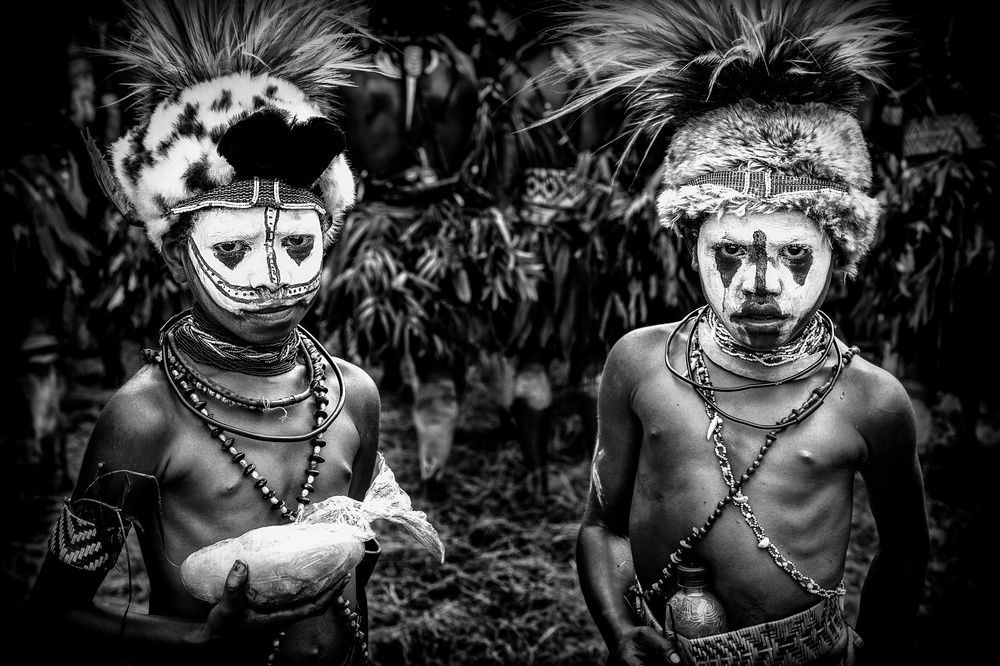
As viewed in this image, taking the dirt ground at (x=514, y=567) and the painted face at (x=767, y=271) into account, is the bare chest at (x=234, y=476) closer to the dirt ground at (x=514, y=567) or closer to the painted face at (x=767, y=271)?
the painted face at (x=767, y=271)

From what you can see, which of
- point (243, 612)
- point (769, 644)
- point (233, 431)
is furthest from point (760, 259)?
point (243, 612)

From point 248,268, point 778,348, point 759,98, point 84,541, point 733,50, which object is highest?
point 733,50

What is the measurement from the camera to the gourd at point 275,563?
1.88 metres

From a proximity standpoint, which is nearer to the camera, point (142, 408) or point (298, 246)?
point (142, 408)

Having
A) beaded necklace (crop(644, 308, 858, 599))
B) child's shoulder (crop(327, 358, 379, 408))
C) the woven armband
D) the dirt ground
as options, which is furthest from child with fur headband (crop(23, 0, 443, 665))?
the dirt ground

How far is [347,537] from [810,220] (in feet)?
4.29

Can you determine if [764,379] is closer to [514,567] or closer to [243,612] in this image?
[243,612]

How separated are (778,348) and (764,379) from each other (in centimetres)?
9

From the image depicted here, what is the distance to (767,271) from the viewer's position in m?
2.11

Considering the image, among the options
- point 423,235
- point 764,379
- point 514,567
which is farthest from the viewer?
point 423,235

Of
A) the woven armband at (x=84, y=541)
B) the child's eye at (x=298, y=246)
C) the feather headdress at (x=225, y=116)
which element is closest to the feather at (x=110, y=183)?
the feather headdress at (x=225, y=116)

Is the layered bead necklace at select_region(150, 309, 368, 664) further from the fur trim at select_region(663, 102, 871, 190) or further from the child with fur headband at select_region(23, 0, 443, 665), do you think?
the fur trim at select_region(663, 102, 871, 190)

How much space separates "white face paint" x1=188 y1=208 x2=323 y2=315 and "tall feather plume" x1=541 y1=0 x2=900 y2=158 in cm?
85

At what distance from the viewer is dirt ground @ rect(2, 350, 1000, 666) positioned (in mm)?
4055
